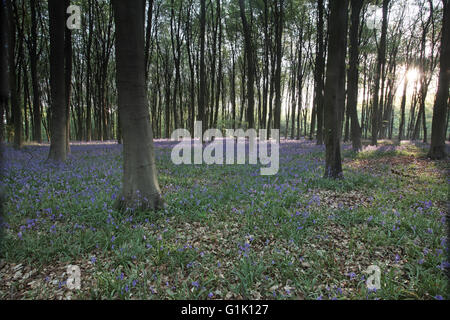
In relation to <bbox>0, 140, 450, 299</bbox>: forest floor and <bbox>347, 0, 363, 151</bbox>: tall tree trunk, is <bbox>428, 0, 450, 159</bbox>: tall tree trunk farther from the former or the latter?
<bbox>0, 140, 450, 299</bbox>: forest floor

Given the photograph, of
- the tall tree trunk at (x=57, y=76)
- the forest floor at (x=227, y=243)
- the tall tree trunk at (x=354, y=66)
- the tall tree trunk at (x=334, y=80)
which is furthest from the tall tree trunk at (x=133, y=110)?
the tall tree trunk at (x=354, y=66)

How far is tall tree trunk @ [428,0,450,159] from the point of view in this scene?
977 cm

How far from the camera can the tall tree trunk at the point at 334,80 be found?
22.3 ft

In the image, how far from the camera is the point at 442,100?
32.7ft

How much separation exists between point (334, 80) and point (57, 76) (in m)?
10.9

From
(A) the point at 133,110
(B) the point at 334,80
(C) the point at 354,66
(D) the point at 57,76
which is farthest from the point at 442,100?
(D) the point at 57,76

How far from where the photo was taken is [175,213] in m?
4.83

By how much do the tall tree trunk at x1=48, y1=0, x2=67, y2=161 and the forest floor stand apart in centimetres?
327

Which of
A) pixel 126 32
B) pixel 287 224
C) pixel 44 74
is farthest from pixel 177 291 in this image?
pixel 44 74

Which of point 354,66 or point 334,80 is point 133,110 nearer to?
point 334,80

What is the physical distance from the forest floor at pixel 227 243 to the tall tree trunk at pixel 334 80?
128cm

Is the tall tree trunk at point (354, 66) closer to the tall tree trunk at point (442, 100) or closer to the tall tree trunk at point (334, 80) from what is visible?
the tall tree trunk at point (442, 100)

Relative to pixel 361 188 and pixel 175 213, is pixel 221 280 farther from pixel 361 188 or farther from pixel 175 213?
pixel 361 188

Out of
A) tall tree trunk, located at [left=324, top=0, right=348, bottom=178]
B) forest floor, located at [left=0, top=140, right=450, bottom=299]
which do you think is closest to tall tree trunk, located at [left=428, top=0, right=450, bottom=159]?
forest floor, located at [left=0, top=140, right=450, bottom=299]
